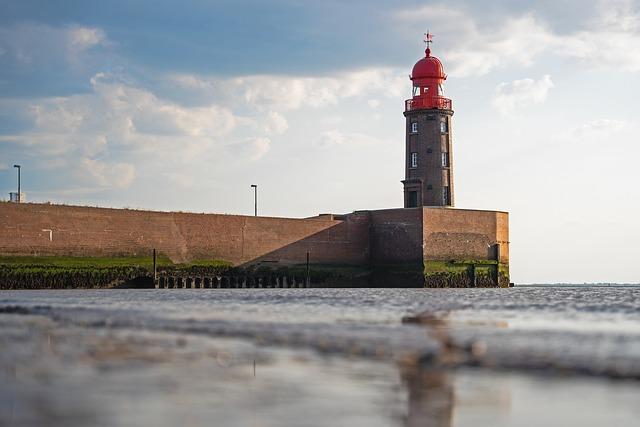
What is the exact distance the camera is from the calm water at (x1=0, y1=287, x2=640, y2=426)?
5.33m

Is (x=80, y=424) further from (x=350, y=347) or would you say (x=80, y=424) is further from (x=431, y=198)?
(x=431, y=198)

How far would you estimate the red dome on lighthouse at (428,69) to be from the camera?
5034 centimetres

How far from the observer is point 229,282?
4344 cm

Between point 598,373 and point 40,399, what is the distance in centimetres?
399

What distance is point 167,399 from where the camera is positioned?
5.84 meters

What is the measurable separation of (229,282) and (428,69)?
1627 centimetres

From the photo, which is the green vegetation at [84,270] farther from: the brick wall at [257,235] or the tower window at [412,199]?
the tower window at [412,199]

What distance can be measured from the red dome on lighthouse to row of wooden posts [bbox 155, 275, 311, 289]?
513 inches

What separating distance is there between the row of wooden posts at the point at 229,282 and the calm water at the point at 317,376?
29598mm

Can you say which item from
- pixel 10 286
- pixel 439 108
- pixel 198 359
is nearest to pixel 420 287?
pixel 439 108

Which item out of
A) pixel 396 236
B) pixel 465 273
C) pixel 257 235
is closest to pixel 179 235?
pixel 257 235

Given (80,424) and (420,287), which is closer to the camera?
(80,424)

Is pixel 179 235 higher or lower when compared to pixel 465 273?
higher

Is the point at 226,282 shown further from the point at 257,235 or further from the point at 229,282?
the point at 257,235
